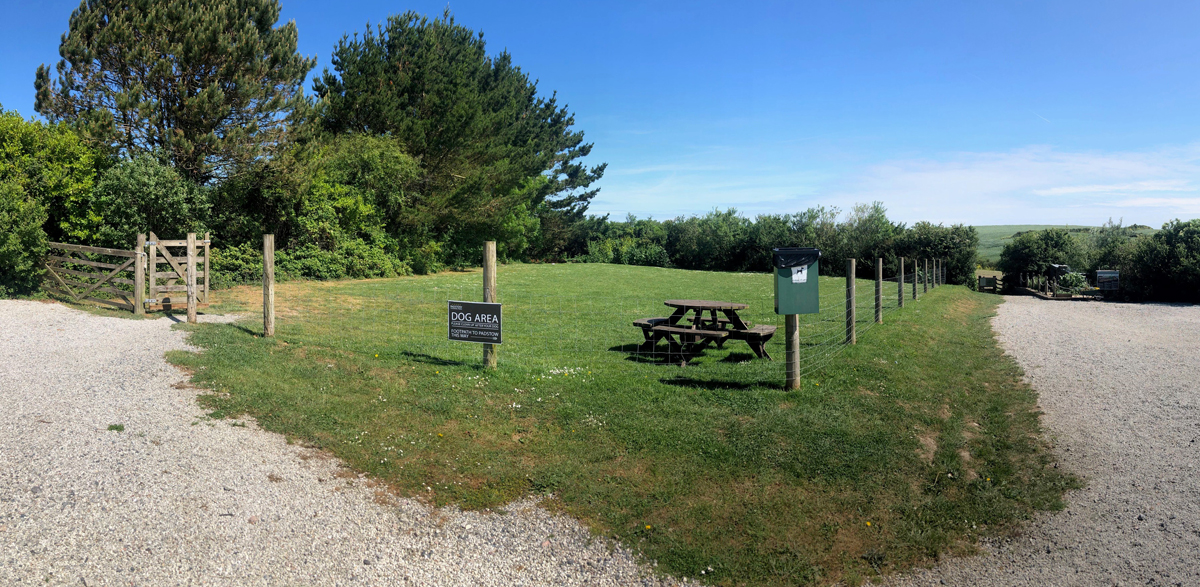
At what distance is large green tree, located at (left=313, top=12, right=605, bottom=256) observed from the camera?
3516 centimetres

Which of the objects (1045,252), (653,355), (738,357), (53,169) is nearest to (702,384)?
(653,355)

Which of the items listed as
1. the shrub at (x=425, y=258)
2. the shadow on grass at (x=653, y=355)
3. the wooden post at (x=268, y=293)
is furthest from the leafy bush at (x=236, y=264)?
the shadow on grass at (x=653, y=355)

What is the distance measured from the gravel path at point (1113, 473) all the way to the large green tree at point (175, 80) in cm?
2578

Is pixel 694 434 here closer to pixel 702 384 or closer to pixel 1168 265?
pixel 702 384

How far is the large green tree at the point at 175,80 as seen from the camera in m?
23.2

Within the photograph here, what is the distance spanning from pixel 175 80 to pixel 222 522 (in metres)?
24.5

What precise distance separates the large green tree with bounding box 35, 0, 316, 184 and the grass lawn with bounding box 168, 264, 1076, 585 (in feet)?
44.2

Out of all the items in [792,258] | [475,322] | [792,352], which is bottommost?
[792,352]

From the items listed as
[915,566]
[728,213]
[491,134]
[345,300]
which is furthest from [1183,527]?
[728,213]

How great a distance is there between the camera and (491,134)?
141 ft

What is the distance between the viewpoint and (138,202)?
2275 cm

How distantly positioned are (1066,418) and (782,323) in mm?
8221

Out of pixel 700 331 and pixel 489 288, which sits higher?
pixel 489 288

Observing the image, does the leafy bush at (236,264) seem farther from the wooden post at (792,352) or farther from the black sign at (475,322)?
the wooden post at (792,352)
